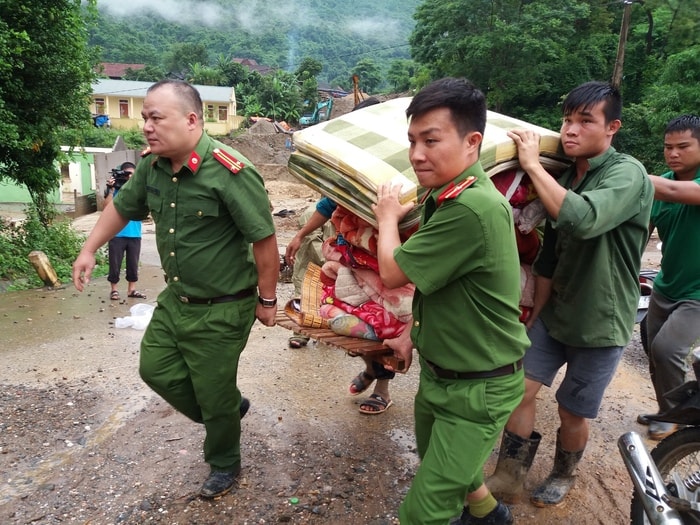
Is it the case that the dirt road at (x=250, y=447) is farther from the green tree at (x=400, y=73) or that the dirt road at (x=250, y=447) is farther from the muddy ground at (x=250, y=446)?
the green tree at (x=400, y=73)

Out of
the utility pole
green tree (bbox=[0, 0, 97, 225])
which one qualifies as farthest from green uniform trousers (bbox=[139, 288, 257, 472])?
the utility pole

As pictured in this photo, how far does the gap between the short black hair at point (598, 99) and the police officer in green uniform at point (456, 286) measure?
2.27 feet

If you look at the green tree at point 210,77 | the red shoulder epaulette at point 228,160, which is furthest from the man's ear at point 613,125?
the green tree at point 210,77

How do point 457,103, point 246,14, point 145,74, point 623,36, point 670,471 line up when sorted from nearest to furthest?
point 457,103
point 670,471
point 623,36
point 145,74
point 246,14

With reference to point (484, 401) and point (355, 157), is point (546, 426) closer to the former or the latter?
point (484, 401)

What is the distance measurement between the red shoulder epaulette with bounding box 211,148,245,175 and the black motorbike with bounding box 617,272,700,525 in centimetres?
205

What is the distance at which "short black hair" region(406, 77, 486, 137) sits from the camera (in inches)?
72.4

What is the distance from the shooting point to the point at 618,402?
4141 mm

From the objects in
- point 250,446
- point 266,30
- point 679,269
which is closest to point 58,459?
point 250,446

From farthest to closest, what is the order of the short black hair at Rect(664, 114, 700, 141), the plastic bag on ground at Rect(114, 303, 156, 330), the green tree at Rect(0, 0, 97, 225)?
the green tree at Rect(0, 0, 97, 225) → the plastic bag on ground at Rect(114, 303, 156, 330) → the short black hair at Rect(664, 114, 700, 141)

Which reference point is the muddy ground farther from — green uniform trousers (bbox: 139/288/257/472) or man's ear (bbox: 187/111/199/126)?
man's ear (bbox: 187/111/199/126)

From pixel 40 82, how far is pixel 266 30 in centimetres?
11476

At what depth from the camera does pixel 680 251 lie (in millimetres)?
3227

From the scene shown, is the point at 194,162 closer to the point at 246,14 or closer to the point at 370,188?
the point at 370,188
